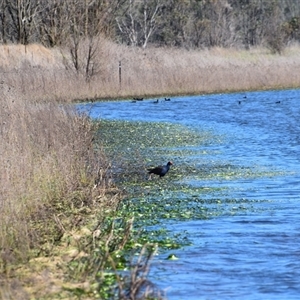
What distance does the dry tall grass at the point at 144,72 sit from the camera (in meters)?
32.1

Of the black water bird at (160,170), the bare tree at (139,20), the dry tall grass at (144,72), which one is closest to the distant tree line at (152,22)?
the bare tree at (139,20)

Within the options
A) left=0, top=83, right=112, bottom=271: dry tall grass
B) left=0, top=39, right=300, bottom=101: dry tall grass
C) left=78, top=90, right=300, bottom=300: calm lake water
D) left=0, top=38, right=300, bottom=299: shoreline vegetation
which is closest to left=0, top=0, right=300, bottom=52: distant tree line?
left=0, top=39, right=300, bottom=101: dry tall grass

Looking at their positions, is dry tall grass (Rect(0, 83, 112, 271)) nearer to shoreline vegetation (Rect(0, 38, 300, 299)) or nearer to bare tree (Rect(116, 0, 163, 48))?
shoreline vegetation (Rect(0, 38, 300, 299))

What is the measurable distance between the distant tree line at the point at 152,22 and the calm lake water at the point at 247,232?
15834 mm

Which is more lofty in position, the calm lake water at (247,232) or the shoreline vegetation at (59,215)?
the shoreline vegetation at (59,215)

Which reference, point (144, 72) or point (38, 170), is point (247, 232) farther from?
point (144, 72)

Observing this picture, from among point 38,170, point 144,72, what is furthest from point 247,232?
point 144,72

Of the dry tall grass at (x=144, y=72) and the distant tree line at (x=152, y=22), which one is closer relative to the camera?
the dry tall grass at (x=144, y=72)

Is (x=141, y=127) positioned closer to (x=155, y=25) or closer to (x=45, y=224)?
(x=45, y=224)

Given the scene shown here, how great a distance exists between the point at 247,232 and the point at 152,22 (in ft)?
156

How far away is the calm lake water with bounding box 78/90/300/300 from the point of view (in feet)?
27.0

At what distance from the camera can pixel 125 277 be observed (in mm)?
7312

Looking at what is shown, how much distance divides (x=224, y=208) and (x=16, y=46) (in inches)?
1104

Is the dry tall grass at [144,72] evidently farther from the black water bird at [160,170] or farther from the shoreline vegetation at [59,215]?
the black water bird at [160,170]
